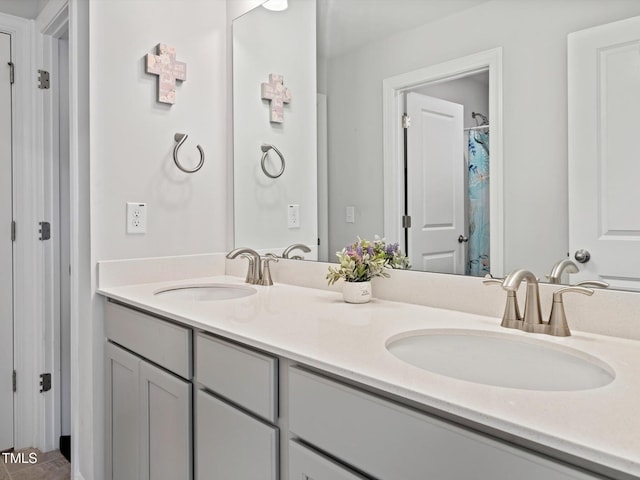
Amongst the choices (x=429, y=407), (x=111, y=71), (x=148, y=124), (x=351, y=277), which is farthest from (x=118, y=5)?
(x=429, y=407)

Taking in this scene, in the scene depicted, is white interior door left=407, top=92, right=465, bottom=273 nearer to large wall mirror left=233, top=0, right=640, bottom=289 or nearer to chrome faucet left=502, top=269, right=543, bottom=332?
large wall mirror left=233, top=0, right=640, bottom=289

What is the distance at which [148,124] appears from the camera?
74.2 inches

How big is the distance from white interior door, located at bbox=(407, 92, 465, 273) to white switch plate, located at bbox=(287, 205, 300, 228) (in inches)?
22.5

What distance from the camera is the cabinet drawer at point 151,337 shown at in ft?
4.40

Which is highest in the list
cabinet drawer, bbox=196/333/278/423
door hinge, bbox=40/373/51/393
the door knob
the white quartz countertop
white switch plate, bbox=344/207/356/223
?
white switch plate, bbox=344/207/356/223

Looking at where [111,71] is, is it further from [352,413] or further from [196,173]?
[352,413]

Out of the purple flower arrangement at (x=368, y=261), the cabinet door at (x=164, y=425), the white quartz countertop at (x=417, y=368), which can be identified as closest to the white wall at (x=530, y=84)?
the white quartz countertop at (x=417, y=368)

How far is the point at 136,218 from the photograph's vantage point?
1855 mm

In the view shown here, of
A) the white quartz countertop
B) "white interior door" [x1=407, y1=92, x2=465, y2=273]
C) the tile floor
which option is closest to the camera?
the white quartz countertop

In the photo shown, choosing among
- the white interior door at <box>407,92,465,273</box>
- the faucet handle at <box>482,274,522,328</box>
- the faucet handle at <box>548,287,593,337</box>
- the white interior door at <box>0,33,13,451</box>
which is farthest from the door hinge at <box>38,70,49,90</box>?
the faucet handle at <box>548,287,593,337</box>

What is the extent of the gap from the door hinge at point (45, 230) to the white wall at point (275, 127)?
931mm

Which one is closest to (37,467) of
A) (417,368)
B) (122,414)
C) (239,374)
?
(122,414)

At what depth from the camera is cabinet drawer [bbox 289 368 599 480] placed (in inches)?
25.9

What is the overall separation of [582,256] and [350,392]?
67cm
